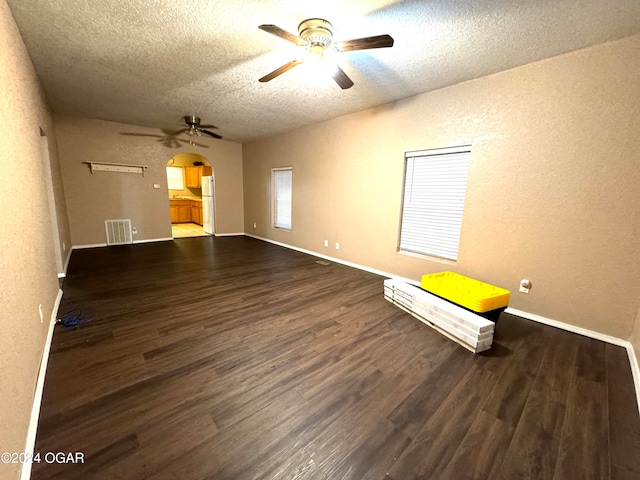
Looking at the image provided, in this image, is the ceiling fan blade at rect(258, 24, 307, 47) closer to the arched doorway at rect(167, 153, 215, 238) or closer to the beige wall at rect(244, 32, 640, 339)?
the beige wall at rect(244, 32, 640, 339)

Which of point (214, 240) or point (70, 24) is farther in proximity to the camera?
point (214, 240)

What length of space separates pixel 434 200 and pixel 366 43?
7.30 feet

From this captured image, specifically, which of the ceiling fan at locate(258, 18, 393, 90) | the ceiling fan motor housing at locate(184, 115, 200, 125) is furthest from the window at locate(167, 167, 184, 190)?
the ceiling fan at locate(258, 18, 393, 90)

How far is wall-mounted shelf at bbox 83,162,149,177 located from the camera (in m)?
5.25

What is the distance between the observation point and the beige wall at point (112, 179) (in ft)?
16.6

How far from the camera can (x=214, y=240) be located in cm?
669

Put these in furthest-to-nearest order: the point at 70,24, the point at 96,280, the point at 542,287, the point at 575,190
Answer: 1. the point at 96,280
2. the point at 542,287
3. the point at 575,190
4. the point at 70,24

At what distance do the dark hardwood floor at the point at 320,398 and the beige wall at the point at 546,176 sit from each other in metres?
0.53

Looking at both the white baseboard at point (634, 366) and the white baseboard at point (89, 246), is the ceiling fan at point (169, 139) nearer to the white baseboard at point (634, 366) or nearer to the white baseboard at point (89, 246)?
the white baseboard at point (89, 246)

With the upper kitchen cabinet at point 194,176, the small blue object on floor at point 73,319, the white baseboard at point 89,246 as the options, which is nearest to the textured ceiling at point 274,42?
the small blue object on floor at point 73,319

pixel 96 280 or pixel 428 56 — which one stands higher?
pixel 428 56

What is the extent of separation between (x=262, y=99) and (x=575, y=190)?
3.90 meters

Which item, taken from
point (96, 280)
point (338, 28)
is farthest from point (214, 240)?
point (338, 28)

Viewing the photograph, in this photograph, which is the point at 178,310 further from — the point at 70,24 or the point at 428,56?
the point at 428,56
